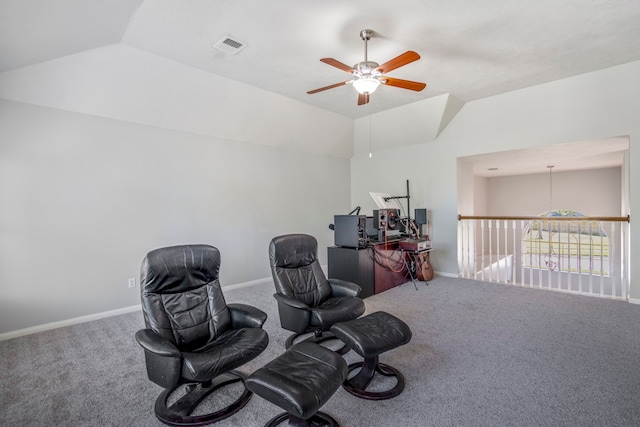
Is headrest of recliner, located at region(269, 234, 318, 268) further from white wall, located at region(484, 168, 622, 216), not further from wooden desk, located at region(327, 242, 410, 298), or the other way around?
white wall, located at region(484, 168, 622, 216)

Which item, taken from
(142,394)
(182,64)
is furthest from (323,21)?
(142,394)

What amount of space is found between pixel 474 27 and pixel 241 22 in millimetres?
2165

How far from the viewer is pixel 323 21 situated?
2.77 m

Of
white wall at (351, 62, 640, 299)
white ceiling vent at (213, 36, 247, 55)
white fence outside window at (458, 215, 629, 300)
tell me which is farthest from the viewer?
white fence outside window at (458, 215, 629, 300)

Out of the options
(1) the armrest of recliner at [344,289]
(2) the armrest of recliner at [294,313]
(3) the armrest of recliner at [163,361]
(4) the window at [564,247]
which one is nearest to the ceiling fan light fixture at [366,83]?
(1) the armrest of recliner at [344,289]

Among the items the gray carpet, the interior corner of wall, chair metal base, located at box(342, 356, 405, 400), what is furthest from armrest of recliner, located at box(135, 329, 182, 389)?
the interior corner of wall

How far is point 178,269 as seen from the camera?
7.75 ft

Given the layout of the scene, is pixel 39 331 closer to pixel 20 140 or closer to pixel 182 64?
pixel 20 140

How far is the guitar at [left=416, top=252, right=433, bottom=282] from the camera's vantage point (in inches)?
204

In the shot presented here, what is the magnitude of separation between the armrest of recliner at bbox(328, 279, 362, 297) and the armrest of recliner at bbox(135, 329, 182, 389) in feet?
5.79

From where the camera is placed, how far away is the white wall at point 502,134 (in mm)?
3912

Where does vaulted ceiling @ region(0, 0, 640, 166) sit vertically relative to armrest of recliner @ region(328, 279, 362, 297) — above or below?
above

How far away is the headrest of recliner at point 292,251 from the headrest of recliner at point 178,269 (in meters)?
0.63

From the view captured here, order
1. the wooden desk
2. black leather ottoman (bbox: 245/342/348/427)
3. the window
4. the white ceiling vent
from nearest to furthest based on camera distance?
black leather ottoman (bbox: 245/342/348/427) < the white ceiling vent < the wooden desk < the window
